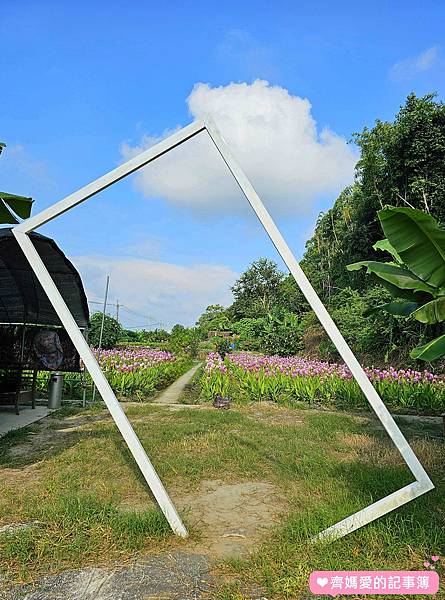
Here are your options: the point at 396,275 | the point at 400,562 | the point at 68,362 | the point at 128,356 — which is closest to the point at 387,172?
the point at 128,356

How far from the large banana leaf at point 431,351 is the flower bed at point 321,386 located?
21.8 feet

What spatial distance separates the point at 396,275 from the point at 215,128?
179cm

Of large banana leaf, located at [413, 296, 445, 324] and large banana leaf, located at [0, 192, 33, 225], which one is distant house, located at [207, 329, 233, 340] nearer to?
large banana leaf, located at [0, 192, 33, 225]

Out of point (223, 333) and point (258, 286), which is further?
point (258, 286)

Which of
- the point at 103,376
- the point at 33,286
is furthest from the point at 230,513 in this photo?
the point at 33,286

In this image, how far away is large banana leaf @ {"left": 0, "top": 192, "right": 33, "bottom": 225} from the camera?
4.53 metres

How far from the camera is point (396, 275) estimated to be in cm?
367

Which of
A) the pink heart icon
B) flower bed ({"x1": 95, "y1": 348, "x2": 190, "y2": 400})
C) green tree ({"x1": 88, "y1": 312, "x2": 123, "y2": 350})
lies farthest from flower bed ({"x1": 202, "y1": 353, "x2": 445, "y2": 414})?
green tree ({"x1": 88, "y1": 312, "x2": 123, "y2": 350})

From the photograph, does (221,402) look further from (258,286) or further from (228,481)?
(258,286)

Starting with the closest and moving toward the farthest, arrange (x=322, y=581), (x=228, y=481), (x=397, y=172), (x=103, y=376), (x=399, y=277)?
(x=322, y=581) < (x=103, y=376) < (x=399, y=277) < (x=228, y=481) < (x=397, y=172)

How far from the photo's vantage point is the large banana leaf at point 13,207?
4.53 m

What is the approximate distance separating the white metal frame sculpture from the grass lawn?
17 centimetres

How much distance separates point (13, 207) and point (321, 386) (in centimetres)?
746

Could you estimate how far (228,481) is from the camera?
4.58 m
